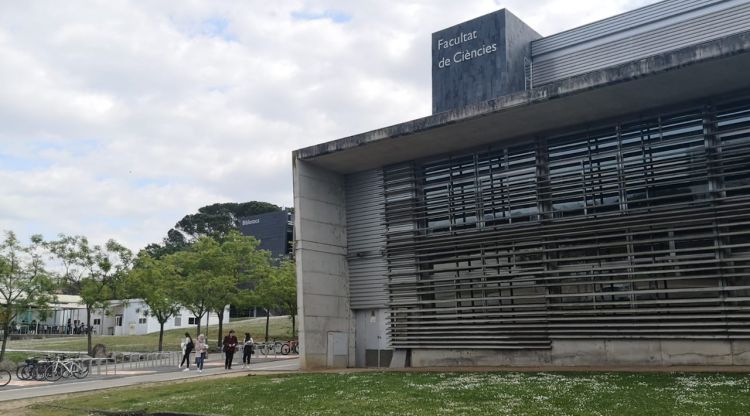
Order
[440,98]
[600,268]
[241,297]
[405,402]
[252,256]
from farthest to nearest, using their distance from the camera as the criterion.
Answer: [252,256] < [241,297] < [440,98] < [600,268] < [405,402]

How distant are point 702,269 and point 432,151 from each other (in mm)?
9465

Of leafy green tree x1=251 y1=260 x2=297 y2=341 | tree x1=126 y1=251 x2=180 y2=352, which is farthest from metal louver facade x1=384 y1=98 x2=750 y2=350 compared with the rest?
tree x1=126 y1=251 x2=180 y2=352

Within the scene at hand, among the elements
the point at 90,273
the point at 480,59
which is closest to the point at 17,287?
the point at 90,273

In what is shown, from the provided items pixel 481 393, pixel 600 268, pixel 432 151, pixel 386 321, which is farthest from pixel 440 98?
pixel 481 393

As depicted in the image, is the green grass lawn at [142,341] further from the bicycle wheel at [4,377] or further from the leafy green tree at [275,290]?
the bicycle wheel at [4,377]

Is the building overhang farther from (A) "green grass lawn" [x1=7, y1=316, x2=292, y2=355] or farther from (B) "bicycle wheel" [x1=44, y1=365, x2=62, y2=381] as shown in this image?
(A) "green grass lawn" [x1=7, y1=316, x2=292, y2=355]

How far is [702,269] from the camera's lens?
55.6 feet

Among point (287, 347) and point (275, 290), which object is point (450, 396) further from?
point (275, 290)

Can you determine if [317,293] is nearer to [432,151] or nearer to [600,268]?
[432,151]

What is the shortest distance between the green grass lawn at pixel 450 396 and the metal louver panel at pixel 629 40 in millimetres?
13523

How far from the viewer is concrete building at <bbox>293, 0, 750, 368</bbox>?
17.1m

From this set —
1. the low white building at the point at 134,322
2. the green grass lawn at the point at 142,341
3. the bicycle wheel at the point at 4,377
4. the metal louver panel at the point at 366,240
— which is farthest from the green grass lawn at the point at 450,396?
the low white building at the point at 134,322

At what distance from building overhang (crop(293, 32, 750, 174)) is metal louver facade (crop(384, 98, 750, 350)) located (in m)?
0.51

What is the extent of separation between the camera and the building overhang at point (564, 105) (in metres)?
16.2
